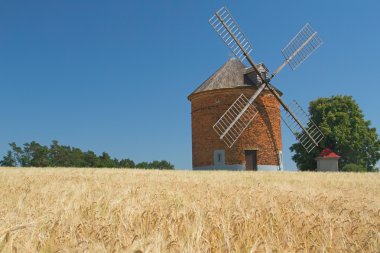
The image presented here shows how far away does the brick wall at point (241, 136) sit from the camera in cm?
2872

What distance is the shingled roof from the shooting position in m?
29.8

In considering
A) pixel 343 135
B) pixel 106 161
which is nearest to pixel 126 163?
pixel 106 161

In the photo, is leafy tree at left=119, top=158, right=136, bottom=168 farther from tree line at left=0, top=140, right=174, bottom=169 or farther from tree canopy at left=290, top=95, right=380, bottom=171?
tree canopy at left=290, top=95, right=380, bottom=171

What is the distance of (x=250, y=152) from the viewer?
2894cm

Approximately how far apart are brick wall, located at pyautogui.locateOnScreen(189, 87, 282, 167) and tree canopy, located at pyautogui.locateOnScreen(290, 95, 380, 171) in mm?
11317

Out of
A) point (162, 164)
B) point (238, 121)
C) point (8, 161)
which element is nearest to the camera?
point (238, 121)

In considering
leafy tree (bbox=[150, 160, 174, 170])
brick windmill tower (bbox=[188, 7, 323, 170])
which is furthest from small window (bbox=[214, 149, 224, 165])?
leafy tree (bbox=[150, 160, 174, 170])

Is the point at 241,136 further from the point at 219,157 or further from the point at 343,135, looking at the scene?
the point at 343,135

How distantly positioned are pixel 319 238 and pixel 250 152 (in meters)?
26.7

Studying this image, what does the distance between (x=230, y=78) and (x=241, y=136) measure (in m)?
4.73

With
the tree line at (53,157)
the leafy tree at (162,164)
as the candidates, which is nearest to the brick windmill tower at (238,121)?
the tree line at (53,157)

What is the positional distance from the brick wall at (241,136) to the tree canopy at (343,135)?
37.1 feet

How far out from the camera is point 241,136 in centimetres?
2888

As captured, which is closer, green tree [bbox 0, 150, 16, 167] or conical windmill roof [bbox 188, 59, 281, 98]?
conical windmill roof [bbox 188, 59, 281, 98]
